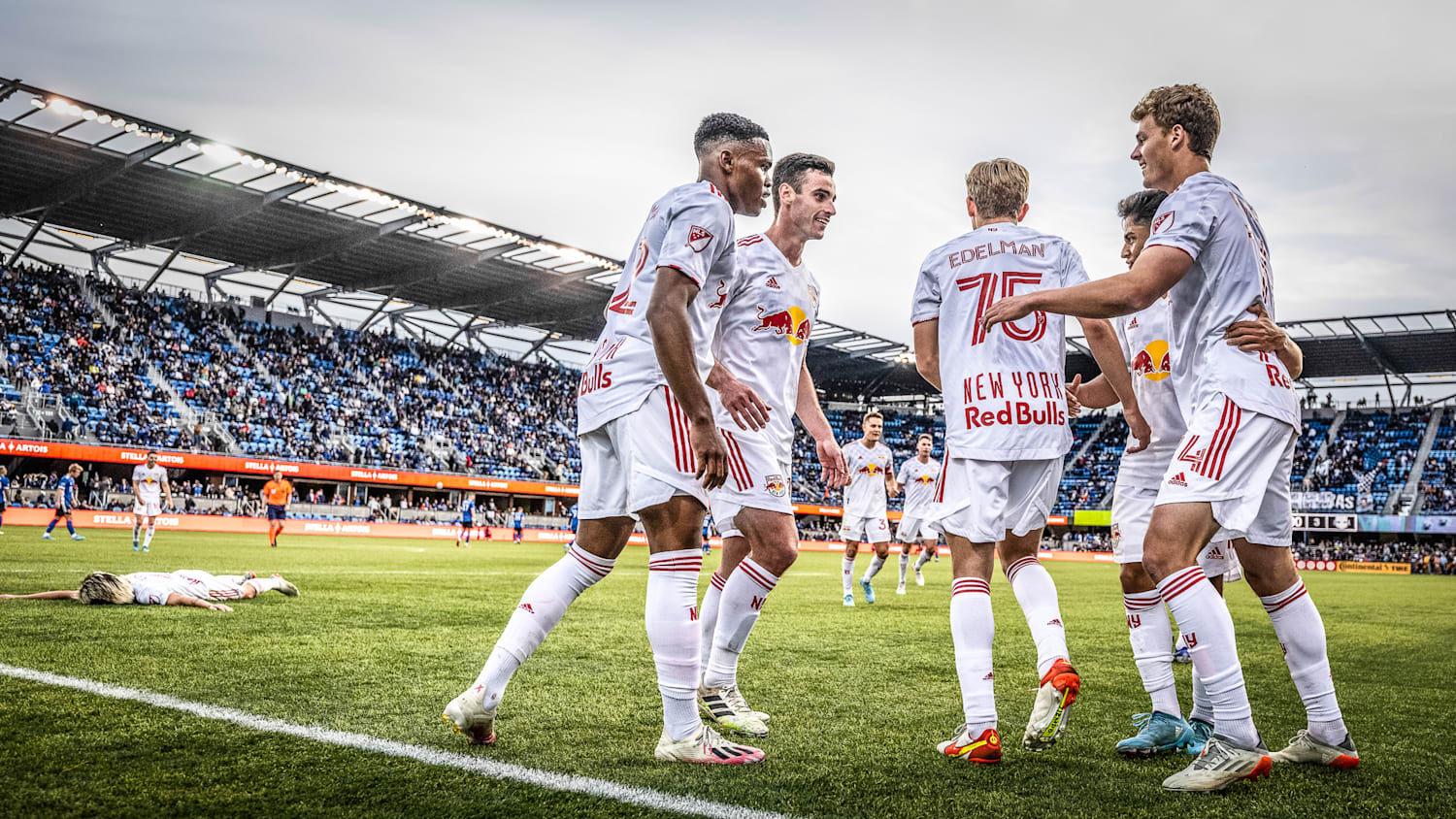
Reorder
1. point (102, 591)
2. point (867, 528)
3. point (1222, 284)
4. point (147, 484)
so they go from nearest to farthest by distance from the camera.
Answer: point (1222, 284)
point (102, 591)
point (867, 528)
point (147, 484)

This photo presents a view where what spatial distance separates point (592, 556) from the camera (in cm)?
352

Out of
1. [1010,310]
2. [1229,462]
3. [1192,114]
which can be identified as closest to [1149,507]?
[1229,462]

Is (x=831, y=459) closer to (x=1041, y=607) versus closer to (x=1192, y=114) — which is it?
(x=1041, y=607)

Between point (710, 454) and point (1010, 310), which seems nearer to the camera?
point (710, 454)

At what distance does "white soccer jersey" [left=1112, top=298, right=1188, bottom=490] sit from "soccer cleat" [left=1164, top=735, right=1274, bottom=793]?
152 centimetres

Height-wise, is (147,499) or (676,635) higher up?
(676,635)

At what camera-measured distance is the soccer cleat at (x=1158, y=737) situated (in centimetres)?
360

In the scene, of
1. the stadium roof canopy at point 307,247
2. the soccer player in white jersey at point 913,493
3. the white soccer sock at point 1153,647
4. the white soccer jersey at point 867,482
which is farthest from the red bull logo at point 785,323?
the stadium roof canopy at point 307,247

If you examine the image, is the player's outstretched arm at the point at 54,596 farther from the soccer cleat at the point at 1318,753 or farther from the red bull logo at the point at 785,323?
the soccer cleat at the point at 1318,753

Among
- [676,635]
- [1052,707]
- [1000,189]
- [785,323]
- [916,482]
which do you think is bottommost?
[1052,707]

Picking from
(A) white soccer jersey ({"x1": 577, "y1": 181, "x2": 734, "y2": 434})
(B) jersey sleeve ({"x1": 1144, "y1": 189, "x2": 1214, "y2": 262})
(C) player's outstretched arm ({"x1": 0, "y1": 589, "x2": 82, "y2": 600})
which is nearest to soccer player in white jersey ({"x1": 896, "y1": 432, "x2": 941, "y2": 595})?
(C) player's outstretched arm ({"x1": 0, "y1": 589, "x2": 82, "y2": 600})

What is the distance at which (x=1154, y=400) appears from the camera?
439 centimetres

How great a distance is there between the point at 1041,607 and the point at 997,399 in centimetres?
86

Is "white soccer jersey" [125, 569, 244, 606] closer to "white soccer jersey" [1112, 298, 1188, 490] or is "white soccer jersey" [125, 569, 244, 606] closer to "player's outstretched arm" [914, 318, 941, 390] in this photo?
"player's outstretched arm" [914, 318, 941, 390]
